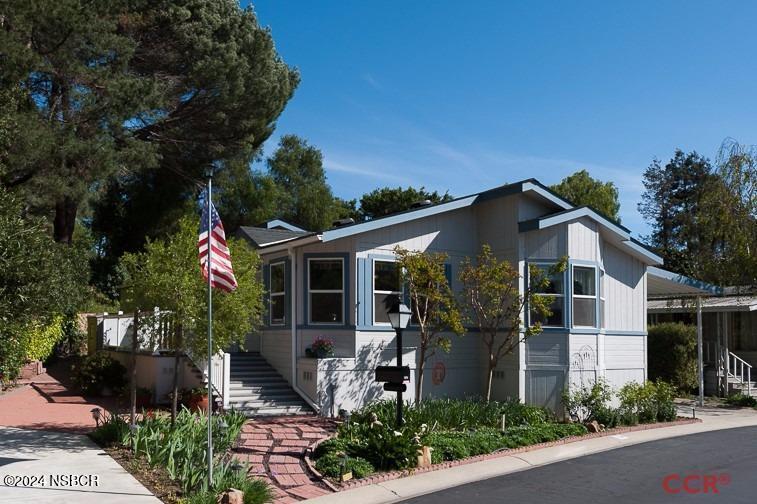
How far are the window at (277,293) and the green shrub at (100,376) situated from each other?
4.00 m

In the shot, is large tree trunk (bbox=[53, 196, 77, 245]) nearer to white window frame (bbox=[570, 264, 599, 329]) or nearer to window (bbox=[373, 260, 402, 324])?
window (bbox=[373, 260, 402, 324])

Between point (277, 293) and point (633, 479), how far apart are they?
1012 centimetres

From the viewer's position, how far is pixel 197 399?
635 inches

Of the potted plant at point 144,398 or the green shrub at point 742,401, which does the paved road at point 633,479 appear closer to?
the green shrub at point 742,401

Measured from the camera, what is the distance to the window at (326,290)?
17609 mm

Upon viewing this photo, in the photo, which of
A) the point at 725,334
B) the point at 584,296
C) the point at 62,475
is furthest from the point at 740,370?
the point at 62,475

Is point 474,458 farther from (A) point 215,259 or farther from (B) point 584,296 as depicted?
(B) point 584,296

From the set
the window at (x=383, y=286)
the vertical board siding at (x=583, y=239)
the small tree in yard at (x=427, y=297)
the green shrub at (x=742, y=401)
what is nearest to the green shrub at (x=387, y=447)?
the small tree in yard at (x=427, y=297)

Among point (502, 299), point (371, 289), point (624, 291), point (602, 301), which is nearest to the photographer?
point (502, 299)

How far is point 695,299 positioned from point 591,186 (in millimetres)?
19506

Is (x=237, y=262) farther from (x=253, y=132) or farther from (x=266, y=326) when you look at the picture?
(x=253, y=132)

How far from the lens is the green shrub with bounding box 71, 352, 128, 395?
61.1 feet

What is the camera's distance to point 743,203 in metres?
23.3

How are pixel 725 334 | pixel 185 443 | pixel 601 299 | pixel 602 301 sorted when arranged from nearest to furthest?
pixel 185 443 → pixel 601 299 → pixel 602 301 → pixel 725 334
